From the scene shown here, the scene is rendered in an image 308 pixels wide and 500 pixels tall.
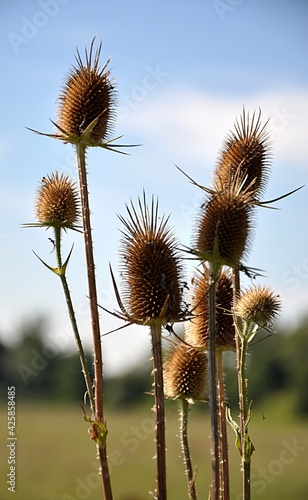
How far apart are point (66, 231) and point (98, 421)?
1225mm

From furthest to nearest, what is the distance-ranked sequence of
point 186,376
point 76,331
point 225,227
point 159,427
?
point 186,376
point 76,331
point 159,427
point 225,227

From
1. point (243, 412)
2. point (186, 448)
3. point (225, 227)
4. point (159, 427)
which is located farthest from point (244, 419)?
point (225, 227)

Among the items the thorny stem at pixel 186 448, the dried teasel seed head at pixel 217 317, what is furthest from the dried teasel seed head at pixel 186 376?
the dried teasel seed head at pixel 217 317

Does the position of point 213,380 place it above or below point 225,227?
below

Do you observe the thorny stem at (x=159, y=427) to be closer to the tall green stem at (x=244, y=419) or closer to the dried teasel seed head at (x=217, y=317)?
the tall green stem at (x=244, y=419)

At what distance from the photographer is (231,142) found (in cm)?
471

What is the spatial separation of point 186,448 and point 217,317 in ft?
2.61

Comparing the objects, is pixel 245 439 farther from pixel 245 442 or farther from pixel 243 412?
pixel 243 412

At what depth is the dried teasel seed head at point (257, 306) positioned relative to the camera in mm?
4094

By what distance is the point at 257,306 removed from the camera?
411 cm

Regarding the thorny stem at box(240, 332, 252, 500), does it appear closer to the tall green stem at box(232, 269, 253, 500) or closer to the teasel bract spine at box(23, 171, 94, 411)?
the tall green stem at box(232, 269, 253, 500)

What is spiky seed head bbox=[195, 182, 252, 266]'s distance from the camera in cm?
355

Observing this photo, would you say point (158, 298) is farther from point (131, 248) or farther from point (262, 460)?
point (262, 460)

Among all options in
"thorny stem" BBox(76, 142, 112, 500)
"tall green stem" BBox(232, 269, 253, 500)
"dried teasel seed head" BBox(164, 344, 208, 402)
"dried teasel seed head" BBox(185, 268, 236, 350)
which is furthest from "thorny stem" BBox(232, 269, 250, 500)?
"thorny stem" BBox(76, 142, 112, 500)
